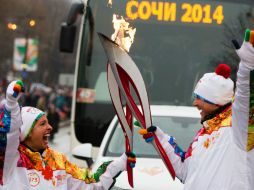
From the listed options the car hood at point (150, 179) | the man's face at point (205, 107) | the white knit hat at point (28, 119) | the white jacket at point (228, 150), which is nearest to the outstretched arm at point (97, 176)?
the white knit hat at point (28, 119)

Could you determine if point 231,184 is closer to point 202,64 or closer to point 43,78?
point 202,64

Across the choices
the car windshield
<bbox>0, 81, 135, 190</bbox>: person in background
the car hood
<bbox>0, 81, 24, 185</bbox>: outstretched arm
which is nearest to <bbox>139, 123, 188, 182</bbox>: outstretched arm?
<bbox>0, 81, 135, 190</bbox>: person in background

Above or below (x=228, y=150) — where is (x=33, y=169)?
→ below

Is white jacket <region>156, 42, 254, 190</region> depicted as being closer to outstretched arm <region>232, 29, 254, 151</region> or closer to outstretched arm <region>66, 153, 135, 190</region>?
outstretched arm <region>232, 29, 254, 151</region>

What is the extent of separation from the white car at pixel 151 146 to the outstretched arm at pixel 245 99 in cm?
193

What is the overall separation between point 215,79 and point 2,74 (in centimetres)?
4025

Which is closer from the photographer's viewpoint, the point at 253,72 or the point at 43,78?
the point at 253,72

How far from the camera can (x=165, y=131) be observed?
7078 mm

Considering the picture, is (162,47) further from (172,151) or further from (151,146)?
(172,151)

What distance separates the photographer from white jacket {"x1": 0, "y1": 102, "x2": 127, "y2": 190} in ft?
14.5

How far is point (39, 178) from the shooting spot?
4.59 m

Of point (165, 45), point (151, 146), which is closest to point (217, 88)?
point (151, 146)

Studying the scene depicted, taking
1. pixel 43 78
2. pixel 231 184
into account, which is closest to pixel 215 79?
pixel 231 184

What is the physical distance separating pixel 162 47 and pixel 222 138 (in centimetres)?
510
